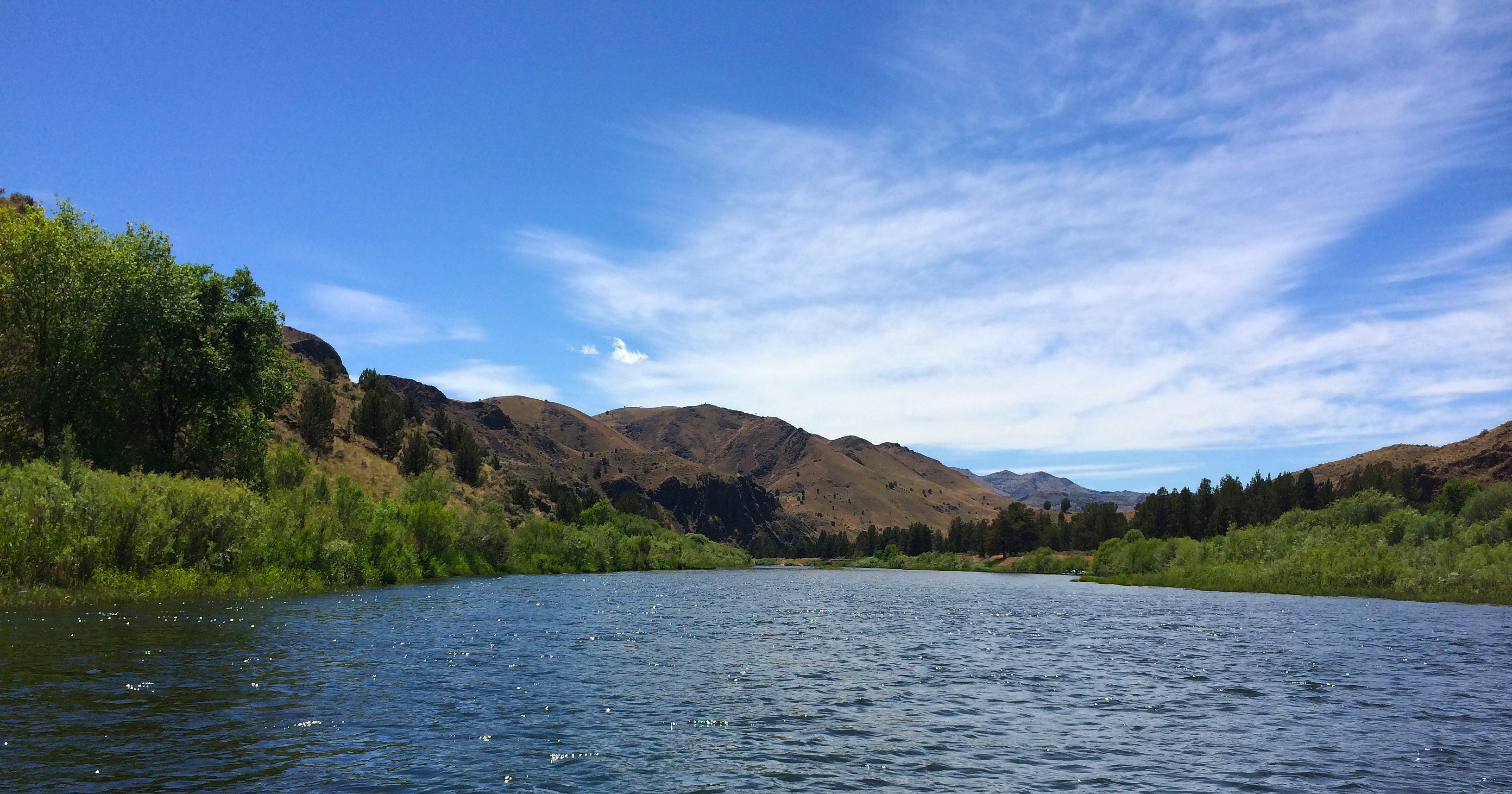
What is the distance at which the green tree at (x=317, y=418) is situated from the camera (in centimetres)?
9894

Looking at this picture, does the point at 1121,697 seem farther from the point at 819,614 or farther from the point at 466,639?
the point at 819,614

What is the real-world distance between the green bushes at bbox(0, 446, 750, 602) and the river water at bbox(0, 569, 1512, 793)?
358 cm

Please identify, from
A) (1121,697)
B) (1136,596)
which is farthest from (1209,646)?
(1136,596)

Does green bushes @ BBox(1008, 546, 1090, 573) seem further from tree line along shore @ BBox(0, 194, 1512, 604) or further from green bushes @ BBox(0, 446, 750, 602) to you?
green bushes @ BBox(0, 446, 750, 602)

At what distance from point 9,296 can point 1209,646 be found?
68.7 m

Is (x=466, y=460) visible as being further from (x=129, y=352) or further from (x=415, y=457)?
(x=129, y=352)

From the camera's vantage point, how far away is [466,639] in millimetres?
31297

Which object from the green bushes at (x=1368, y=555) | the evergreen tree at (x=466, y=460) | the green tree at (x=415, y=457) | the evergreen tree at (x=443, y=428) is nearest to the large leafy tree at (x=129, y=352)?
the green tree at (x=415, y=457)

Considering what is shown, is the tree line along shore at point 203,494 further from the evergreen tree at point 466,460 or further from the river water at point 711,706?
the evergreen tree at point 466,460

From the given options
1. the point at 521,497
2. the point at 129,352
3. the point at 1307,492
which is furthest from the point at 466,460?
the point at 1307,492

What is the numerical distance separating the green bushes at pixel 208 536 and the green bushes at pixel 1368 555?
81663 millimetres

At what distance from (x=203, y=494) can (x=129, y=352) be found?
16787mm

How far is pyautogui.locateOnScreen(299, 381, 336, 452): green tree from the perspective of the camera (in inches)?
3895

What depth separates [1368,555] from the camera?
74312 mm
